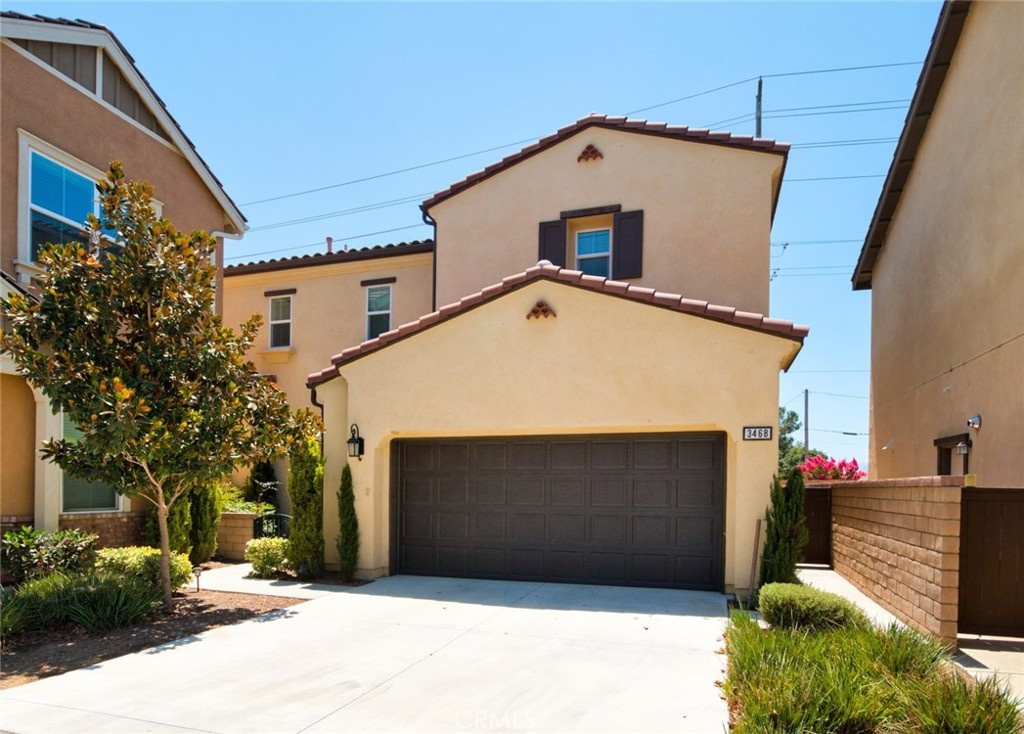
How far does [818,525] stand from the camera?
12.8m

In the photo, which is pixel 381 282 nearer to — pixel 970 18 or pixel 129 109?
pixel 129 109

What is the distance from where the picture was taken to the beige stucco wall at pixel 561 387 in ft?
29.5

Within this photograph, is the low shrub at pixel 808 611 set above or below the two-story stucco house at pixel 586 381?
below

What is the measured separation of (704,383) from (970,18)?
338 inches

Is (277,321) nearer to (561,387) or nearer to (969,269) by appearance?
(561,387)

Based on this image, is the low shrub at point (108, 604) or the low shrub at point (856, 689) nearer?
the low shrub at point (856, 689)

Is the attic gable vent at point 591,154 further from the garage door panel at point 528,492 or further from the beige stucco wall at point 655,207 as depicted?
the garage door panel at point 528,492

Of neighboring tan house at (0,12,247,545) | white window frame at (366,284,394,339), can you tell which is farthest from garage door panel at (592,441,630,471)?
neighboring tan house at (0,12,247,545)

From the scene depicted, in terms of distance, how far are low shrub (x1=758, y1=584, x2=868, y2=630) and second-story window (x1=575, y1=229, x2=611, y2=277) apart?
7781mm

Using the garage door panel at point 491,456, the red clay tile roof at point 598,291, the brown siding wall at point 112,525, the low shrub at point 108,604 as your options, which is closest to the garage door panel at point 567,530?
the garage door panel at point 491,456

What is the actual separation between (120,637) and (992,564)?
33.4ft

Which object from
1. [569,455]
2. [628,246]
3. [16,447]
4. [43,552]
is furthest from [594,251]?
[43,552]

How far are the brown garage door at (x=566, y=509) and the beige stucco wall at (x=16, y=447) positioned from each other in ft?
18.4

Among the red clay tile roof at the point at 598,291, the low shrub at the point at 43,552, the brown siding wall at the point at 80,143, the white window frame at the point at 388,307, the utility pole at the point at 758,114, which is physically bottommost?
the low shrub at the point at 43,552
